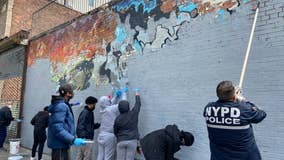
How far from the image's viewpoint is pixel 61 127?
12.9 feet

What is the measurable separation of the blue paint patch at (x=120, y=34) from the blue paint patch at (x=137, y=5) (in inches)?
18.3

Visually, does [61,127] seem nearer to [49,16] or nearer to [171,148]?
[171,148]

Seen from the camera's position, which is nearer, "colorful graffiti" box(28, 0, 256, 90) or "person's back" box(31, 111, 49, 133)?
"colorful graffiti" box(28, 0, 256, 90)

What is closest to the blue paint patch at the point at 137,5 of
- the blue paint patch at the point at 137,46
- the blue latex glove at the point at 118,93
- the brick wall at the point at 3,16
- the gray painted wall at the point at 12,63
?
the blue paint patch at the point at 137,46

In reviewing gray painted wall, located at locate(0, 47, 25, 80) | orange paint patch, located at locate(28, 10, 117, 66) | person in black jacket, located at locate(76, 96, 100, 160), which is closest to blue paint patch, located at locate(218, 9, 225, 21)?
orange paint patch, located at locate(28, 10, 117, 66)

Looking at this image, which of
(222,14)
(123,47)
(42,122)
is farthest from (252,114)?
(42,122)

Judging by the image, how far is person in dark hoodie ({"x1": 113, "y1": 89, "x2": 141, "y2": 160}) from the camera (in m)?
5.10

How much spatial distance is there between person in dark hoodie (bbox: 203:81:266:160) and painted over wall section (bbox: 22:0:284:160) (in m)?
0.90

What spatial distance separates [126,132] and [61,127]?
1.46m

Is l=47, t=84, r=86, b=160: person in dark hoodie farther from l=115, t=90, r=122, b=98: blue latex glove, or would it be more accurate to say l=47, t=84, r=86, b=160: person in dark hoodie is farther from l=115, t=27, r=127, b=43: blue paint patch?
l=115, t=27, r=127, b=43: blue paint patch

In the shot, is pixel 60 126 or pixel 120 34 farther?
pixel 120 34

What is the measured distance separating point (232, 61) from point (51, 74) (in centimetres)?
610

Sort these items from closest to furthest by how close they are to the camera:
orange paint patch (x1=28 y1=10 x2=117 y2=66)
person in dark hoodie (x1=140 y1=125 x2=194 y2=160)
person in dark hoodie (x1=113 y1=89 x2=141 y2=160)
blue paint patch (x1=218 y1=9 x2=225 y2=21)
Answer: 1. person in dark hoodie (x1=140 y1=125 x2=194 y2=160)
2. blue paint patch (x1=218 y1=9 x2=225 y2=21)
3. person in dark hoodie (x1=113 y1=89 x2=141 y2=160)
4. orange paint patch (x1=28 y1=10 x2=117 y2=66)

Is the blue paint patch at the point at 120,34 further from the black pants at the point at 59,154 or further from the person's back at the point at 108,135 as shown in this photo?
the black pants at the point at 59,154
